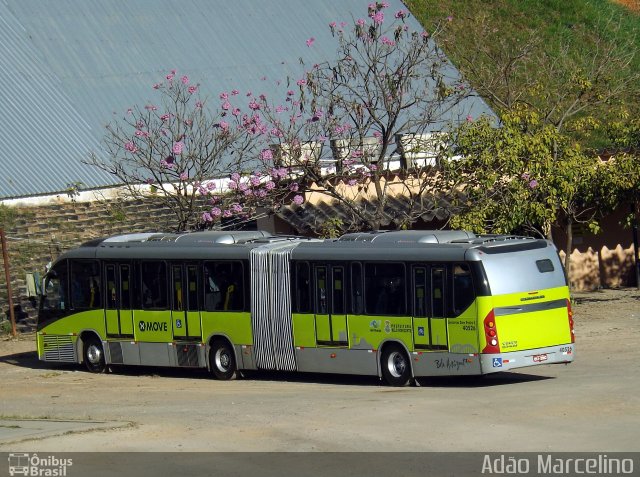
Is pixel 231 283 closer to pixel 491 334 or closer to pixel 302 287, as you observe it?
pixel 302 287

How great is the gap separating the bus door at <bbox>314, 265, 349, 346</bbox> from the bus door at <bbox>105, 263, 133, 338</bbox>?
15.3 feet

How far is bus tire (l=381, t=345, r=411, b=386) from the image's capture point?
821 inches

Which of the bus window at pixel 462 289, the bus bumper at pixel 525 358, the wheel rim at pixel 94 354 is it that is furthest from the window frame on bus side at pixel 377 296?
the wheel rim at pixel 94 354

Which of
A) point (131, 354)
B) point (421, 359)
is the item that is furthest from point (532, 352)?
point (131, 354)

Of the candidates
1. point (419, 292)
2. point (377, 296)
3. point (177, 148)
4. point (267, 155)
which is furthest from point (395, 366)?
point (177, 148)

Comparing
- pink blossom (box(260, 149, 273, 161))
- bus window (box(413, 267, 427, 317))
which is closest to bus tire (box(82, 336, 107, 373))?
pink blossom (box(260, 149, 273, 161))

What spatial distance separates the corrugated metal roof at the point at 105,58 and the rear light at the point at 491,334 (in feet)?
53.1

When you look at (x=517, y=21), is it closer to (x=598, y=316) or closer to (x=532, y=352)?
(x=598, y=316)

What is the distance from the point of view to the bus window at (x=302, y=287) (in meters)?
22.1

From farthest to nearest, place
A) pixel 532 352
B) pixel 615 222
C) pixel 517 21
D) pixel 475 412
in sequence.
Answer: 1. pixel 517 21
2. pixel 615 222
3. pixel 532 352
4. pixel 475 412

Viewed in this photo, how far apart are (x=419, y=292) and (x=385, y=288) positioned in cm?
77

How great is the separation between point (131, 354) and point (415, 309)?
6948mm

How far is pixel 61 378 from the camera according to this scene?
80.3 feet

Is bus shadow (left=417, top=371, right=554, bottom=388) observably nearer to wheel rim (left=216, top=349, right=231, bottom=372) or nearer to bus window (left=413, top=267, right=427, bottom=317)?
bus window (left=413, top=267, right=427, bottom=317)
